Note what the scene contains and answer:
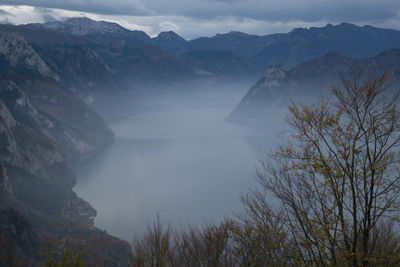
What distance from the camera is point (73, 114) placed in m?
152

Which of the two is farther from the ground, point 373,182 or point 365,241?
point 373,182

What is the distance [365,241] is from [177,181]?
80.5m

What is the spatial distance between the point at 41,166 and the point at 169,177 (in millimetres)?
33152

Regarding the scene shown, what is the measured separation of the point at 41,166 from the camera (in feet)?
290

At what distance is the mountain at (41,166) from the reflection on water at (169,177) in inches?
204

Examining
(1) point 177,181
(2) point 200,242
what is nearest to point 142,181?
(1) point 177,181

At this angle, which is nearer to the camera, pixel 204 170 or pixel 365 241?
pixel 365 241

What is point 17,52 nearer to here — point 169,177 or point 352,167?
point 169,177

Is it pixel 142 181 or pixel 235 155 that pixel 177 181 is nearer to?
pixel 142 181

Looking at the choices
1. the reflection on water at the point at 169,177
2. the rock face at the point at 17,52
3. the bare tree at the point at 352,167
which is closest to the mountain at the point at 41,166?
the rock face at the point at 17,52

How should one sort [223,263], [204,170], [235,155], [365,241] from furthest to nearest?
1. [235,155]
2. [204,170]
3. [223,263]
4. [365,241]

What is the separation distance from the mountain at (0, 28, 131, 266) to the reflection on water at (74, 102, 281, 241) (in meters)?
5.17

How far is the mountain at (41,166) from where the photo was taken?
1937 inches

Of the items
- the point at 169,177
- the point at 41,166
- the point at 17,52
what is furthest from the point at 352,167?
the point at 17,52
